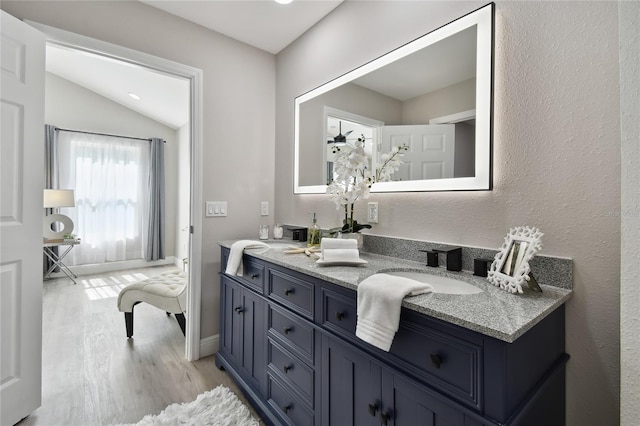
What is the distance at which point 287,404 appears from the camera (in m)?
1.48

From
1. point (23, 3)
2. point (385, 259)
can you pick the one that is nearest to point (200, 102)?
point (23, 3)

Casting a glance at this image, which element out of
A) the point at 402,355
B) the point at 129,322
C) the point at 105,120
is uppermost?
the point at 105,120

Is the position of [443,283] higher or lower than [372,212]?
lower

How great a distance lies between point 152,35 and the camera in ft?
6.89

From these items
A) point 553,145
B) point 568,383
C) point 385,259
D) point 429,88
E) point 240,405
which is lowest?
point 240,405

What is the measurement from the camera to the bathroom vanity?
0.78 m

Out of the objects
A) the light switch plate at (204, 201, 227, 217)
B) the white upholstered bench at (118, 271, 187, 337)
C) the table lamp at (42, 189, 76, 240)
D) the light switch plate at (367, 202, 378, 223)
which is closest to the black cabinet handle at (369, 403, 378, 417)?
the light switch plate at (367, 202, 378, 223)

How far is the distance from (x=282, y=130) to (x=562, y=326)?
7.51 feet

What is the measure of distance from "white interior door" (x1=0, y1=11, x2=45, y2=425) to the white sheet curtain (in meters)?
3.98

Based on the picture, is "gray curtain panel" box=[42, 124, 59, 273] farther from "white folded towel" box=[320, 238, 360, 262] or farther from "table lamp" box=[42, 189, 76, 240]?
"white folded towel" box=[320, 238, 360, 262]

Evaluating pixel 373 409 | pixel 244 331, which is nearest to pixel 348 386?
pixel 373 409

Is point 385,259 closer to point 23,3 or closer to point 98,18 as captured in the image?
point 98,18

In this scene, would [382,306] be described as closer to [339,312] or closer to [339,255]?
Answer: [339,312]

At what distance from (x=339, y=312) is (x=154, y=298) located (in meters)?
2.16
